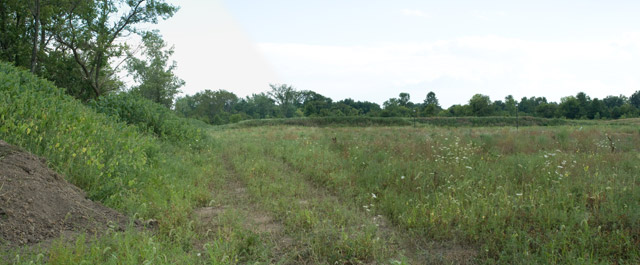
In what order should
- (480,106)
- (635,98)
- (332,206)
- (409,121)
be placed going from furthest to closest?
(635,98)
(480,106)
(409,121)
(332,206)

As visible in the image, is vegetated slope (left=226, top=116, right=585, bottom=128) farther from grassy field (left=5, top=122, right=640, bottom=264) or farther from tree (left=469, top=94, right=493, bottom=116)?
grassy field (left=5, top=122, right=640, bottom=264)

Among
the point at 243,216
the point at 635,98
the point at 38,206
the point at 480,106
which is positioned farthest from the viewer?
the point at 635,98

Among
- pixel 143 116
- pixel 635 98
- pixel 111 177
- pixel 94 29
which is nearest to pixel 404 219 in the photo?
pixel 111 177

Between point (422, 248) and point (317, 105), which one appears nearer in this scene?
point (422, 248)

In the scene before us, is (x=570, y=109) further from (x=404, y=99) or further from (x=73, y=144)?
(x=73, y=144)

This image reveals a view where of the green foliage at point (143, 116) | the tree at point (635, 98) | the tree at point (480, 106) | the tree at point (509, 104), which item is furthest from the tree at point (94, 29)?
the tree at point (635, 98)

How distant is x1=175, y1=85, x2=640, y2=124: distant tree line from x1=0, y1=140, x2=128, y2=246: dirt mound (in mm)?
41733

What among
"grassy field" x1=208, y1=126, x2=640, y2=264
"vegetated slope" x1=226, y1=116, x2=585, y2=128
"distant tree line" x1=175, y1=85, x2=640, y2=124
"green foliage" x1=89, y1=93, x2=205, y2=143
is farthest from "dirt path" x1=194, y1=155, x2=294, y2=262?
"distant tree line" x1=175, y1=85, x2=640, y2=124

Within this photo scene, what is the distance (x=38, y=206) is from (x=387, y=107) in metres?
63.5

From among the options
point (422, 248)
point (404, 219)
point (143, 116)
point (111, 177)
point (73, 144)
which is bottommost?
point (422, 248)

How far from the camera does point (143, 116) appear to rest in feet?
39.2

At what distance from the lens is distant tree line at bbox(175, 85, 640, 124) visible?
175 feet

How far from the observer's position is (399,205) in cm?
502

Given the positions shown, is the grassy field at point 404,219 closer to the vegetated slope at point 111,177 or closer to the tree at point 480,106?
the vegetated slope at point 111,177
